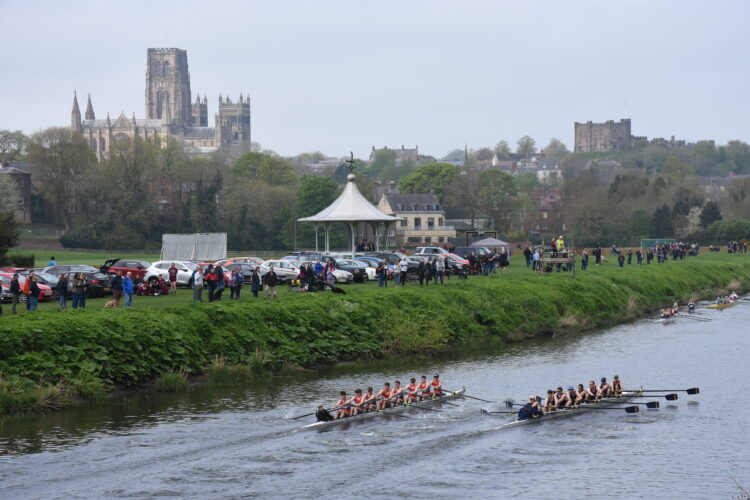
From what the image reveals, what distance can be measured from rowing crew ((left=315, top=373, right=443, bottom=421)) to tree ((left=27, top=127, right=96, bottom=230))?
339 ft

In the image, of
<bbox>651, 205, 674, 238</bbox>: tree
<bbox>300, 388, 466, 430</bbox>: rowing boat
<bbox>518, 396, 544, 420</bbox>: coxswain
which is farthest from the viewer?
<bbox>651, 205, 674, 238</bbox>: tree

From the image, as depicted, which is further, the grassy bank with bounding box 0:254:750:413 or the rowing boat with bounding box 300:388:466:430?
the grassy bank with bounding box 0:254:750:413

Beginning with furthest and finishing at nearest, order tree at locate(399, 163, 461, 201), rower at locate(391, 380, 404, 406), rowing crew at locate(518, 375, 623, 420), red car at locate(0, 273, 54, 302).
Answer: tree at locate(399, 163, 461, 201), red car at locate(0, 273, 54, 302), rower at locate(391, 380, 404, 406), rowing crew at locate(518, 375, 623, 420)

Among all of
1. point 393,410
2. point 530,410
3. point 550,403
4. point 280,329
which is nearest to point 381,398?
point 393,410

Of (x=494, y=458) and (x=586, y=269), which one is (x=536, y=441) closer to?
(x=494, y=458)

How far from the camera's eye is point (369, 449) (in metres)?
30.1

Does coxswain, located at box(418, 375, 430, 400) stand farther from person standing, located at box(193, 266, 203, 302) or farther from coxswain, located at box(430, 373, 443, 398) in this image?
person standing, located at box(193, 266, 203, 302)

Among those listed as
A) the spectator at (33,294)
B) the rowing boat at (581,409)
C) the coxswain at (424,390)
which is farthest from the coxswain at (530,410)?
the spectator at (33,294)

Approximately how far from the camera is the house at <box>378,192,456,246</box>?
136 m

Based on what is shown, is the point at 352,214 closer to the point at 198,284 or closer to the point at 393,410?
the point at 198,284

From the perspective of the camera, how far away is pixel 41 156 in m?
134

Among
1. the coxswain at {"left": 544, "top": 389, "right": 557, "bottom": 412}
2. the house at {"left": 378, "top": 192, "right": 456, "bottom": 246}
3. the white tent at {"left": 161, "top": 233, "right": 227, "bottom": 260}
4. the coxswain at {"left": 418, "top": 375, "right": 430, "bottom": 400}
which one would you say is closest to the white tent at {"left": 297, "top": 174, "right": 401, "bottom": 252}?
the white tent at {"left": 161, "top": 233, "right": 227, "bottom": 260}

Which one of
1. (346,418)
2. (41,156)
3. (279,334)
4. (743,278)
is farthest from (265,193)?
(346,418)

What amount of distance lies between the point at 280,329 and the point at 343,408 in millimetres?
10583
